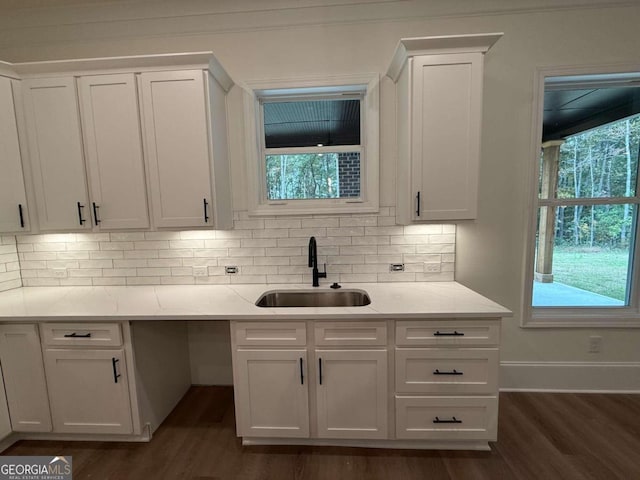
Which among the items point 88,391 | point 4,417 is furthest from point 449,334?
point 4,417

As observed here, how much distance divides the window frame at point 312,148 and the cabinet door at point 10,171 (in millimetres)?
1525

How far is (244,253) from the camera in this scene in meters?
2.27

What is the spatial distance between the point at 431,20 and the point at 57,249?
3.40 m

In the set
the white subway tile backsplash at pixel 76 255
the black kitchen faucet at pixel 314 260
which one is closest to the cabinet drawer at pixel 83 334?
the white subway tile backsplash at pixel 76 255

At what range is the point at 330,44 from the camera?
208cm

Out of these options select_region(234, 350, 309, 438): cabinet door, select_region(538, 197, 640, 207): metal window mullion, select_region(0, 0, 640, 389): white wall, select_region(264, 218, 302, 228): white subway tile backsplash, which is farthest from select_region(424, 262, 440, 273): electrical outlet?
select_region(234, 350, 309, 438): cabinet door

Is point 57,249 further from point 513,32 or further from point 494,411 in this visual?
point 513,32

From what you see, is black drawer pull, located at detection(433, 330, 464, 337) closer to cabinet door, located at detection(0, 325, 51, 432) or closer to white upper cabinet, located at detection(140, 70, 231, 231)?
white upper cabinet, located at detection(140, 70, 231, 231)

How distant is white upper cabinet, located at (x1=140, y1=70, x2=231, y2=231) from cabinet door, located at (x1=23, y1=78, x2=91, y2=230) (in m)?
0.50

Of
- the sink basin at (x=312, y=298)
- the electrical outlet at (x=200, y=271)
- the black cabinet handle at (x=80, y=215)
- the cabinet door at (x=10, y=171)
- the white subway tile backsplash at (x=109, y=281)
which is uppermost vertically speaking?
the cabinet door at (x=10, y=171)

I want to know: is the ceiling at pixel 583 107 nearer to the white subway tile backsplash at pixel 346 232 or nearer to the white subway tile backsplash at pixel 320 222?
the white subway tile backsplash at pixel 346 232

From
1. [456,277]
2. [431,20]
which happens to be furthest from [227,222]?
[431,20]

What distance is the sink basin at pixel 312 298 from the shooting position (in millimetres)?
2115

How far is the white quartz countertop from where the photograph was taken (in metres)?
1.61
